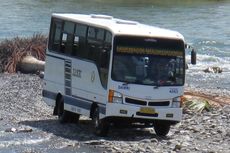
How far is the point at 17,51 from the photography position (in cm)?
3797

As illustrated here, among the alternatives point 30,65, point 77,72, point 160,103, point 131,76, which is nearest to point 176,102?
point 160,103

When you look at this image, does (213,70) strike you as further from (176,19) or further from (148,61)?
(176,19)

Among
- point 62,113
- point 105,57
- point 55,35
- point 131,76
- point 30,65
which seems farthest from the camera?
point 30,65

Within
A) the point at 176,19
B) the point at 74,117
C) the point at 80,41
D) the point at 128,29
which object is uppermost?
the point at 128,29

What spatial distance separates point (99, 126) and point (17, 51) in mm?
18846

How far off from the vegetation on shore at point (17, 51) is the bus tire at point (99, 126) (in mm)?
17457

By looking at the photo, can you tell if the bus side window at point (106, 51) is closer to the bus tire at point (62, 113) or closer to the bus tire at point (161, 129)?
the bus tire at point (161, 129)

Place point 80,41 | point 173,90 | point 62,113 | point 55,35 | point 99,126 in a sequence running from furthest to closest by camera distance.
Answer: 1. point 55,35
2. point 62,113
3. point 80,41
4. point 99,126
5. point 173,90

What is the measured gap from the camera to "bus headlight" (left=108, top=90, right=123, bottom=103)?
18953 mm

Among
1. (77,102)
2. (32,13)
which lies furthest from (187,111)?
(32,13)

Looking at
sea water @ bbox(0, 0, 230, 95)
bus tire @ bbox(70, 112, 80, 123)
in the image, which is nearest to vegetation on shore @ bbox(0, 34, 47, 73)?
sea water @ bbox(0, 0, 230, 95)

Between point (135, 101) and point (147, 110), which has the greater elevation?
point (135, 101)

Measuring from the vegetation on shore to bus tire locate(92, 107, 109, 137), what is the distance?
17457 mm

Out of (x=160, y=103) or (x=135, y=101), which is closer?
(x=135, y=101)
